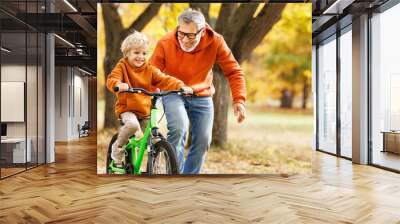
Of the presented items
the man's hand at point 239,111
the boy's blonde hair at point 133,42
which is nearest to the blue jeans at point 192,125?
the man's hand at point 239,111

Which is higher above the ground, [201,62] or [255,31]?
[255,31]

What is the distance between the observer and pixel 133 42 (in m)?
6.32

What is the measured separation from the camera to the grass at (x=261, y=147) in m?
6.41

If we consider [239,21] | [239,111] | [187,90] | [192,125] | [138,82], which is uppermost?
[239,21]

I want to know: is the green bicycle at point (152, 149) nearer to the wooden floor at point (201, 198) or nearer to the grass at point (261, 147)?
the wooden floor at point (201, 198)

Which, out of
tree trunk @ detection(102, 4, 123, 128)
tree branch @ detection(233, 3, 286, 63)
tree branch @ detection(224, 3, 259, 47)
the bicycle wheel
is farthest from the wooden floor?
tree branch @ detection(224, 3, 259, 47)

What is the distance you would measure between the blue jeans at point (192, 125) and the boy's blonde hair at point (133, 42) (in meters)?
0.83

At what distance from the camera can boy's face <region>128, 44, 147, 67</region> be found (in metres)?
6.24

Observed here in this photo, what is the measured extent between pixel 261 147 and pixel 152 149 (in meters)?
1.56

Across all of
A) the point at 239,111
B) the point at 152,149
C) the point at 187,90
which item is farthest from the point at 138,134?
the point at 239,111

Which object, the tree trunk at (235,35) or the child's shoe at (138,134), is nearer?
the child's shoe at (138,134)

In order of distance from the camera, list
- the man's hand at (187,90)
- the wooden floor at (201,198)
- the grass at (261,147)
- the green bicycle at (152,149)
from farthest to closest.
Result: the grass at (261,147), the man's hand at (187,90), the green bicycle at (152,149), the wooden floor at (201,198)

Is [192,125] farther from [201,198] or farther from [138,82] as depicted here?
[201,198]

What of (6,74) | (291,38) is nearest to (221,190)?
(291,38)
